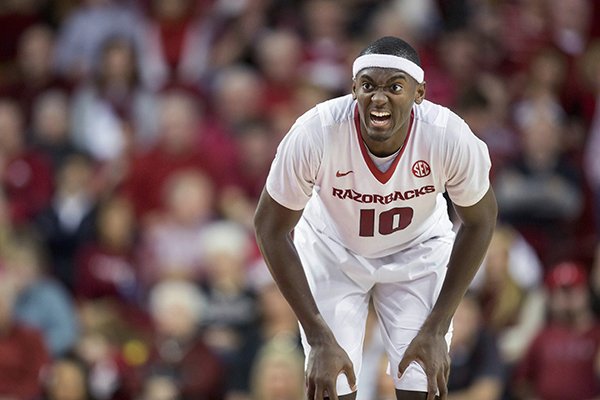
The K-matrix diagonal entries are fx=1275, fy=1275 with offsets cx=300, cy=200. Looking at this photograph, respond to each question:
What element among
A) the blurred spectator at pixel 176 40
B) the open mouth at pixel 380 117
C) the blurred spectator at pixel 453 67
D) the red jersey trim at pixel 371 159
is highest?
the blurred spectator at pixel 176 40

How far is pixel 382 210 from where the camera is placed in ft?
Answer: 17.3

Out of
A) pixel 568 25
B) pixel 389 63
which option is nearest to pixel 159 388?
pixel 389 63

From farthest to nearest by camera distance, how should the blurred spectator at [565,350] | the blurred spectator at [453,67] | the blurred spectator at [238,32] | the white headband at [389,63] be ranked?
1. the blurred spectator at [238,32]
2. the blurred spectator at [453,67]
3. the blurred spectator at [565,350]
4. the white headband at [389,63]

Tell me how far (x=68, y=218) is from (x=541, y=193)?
3597 millimetres

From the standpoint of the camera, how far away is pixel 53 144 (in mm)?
10289

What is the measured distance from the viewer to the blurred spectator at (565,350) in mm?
8266

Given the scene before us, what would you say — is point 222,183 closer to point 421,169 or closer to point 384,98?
point 421,169

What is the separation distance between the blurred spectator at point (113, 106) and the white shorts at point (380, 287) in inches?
203

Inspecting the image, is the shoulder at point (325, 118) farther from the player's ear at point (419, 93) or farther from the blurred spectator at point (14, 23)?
the blurred spectator at point (14, 23)

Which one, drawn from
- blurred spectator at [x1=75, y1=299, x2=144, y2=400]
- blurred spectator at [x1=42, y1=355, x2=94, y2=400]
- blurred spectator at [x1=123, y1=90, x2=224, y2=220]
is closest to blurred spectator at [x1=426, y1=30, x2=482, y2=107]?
blurred spectator at [x1=123, y1=90, x2=224, y2=220]

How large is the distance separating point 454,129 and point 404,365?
3.21ft

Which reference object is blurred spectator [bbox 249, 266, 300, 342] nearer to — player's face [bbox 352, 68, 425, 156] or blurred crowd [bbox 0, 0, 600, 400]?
blurred crowd [bbox 0, 0, 600, 400]

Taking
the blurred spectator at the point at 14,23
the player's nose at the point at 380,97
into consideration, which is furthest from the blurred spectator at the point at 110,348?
the player's nose at the point at 380,97

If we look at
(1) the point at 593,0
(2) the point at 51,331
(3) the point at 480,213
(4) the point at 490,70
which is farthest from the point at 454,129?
(1) the point at 593,0
